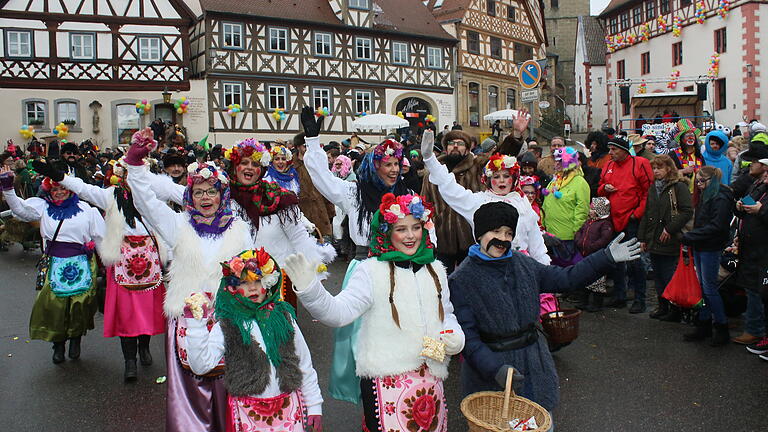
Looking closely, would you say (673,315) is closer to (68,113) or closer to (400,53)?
(68,113)

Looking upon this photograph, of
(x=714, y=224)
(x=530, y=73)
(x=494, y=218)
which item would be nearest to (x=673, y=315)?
(x=714, y=224)

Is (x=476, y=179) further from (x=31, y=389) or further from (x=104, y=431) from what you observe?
(x=31, y=389)

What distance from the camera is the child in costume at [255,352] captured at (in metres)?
3.47

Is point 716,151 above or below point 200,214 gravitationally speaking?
above

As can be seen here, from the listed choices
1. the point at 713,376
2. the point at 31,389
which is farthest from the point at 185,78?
the point at 713,376

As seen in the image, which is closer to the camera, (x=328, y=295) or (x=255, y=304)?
(x=328, y=295)

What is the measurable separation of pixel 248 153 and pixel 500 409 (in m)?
2.82

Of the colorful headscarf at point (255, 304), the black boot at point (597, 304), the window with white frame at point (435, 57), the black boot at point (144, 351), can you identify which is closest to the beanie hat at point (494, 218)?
the colorful headscarf at point (255, 304)

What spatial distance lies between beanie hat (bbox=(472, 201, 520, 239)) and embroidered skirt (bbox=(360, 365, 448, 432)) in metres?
0.89

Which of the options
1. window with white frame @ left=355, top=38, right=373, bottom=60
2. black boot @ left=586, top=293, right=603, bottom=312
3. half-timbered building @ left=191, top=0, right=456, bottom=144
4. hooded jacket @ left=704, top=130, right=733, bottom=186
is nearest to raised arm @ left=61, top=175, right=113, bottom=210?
black boot @ left=586, top=293, right=603, bottom=312

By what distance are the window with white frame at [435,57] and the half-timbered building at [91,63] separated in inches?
500

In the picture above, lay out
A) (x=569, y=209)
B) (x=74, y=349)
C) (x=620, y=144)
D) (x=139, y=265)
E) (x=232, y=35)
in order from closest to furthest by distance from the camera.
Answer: (x=139, y=265)
(x=74, y=349)
(x=569, y=209)
(x=620, y=144)
(x=232, y=35)

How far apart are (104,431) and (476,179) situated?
158 inches

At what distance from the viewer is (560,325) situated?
5.69 metres
